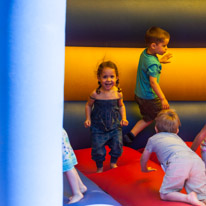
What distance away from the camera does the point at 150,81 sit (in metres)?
2.52

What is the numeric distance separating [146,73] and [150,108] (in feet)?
0.82

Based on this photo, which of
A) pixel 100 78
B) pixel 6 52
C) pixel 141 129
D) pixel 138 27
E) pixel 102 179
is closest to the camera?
pixel 6 52

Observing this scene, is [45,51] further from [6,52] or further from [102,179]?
[102,179]

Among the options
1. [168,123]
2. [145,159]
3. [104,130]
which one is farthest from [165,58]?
[145,159]

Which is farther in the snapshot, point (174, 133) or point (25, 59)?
point (174, 133)

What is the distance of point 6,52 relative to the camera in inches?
22.8

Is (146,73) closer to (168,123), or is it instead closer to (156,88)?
(156,88)

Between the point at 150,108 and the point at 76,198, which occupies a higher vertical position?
the point at 150,108

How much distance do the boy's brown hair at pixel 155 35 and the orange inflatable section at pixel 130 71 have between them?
0.32 meters

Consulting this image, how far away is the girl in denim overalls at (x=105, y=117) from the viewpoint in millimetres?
2236

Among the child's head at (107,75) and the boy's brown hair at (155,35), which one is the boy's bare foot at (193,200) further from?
the boy's brown hair at (155,35)

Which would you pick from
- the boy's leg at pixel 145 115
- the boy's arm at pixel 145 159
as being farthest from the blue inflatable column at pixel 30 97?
the boy's leg at pixel 145 115

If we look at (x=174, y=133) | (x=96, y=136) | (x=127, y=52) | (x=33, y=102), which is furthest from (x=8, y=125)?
(x=127, y=52)

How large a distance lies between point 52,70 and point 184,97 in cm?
237
